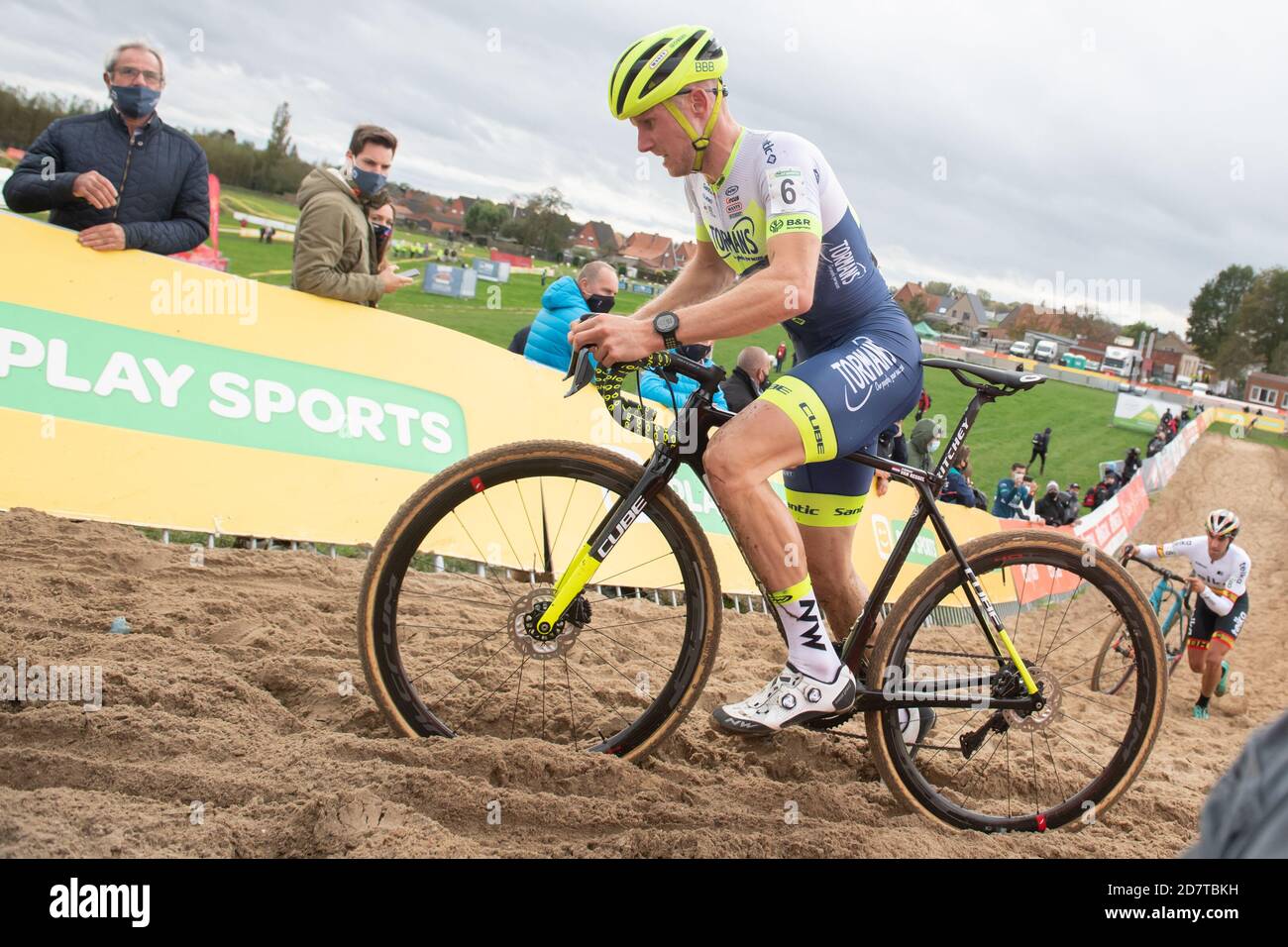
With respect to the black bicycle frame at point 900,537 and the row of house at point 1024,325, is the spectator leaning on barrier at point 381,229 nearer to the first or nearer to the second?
the black bicycle frame at point 900,537

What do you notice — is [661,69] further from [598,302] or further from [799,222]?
[598,302]

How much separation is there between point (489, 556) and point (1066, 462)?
120 ft

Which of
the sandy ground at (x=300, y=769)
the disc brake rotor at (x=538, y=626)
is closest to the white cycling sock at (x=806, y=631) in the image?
the sandy ground at (x=300, y=769)

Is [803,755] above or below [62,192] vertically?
below

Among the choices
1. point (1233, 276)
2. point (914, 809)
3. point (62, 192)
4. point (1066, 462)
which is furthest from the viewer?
point (1233, 276)

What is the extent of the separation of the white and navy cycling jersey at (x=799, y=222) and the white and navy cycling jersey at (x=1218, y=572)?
8.91 metres

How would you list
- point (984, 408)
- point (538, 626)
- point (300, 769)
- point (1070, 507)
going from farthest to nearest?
1. point (984, 408)
2. point (1070, 507)
3. point (538, 626)
4. point (300, 769)

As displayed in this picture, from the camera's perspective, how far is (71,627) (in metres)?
4.07

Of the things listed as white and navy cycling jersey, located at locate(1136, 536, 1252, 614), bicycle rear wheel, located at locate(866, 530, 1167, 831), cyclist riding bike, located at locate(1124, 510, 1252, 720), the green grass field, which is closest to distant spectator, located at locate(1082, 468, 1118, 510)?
the green grass field

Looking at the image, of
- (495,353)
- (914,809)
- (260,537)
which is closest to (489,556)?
(260,537)

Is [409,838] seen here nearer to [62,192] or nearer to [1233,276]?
[62,192]

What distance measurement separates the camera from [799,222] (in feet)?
10.7

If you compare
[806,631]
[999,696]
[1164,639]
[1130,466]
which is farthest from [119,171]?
[1130,466]

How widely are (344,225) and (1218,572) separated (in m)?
10.6
